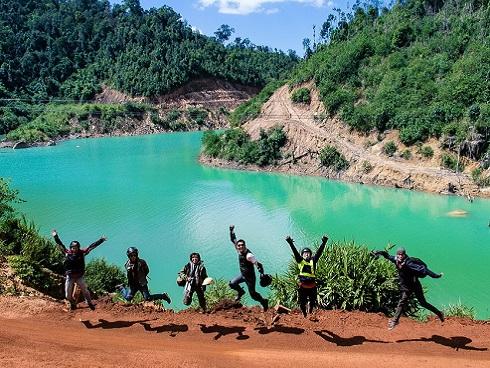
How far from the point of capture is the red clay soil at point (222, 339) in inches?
336

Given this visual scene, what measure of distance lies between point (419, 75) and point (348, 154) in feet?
32.8

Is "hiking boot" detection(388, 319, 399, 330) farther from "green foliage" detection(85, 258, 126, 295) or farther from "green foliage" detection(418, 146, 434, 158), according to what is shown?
"green foliage" detection(418, 146, 434, 158)

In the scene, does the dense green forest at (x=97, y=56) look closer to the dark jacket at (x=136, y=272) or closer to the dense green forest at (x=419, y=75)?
the dense green forest at (x=419, y=75)

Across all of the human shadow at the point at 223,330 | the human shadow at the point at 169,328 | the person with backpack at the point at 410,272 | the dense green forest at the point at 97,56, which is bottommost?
the human shadow at the point at 169,328

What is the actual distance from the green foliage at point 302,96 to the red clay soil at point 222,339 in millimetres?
47875

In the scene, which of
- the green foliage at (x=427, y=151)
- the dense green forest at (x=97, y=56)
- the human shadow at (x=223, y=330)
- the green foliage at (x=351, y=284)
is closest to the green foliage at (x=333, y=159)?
the green foliage at (x=427, y=151)

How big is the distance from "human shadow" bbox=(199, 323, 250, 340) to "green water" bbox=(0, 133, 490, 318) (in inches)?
311

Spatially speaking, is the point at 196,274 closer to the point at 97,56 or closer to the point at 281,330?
the point at 281,330

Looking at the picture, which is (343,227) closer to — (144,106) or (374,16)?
(374,16)

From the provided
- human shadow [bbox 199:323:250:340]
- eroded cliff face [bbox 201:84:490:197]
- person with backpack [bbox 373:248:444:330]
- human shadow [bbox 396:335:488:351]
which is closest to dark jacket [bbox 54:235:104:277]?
human shadow [bbox 199:323:250:340]

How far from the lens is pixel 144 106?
101562 millimetres

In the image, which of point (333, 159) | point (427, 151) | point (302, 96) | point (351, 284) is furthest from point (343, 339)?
point (302, 96)

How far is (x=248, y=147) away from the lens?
54.0 metres

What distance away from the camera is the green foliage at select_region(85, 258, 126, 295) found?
15.2 meters
